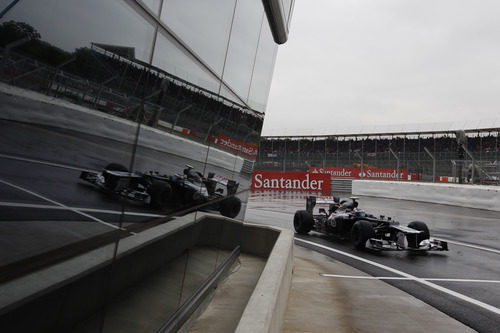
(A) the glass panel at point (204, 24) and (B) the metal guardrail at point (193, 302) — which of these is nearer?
(A) the glass panel at point (204, 24)

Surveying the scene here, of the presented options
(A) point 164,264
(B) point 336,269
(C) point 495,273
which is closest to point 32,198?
(A) point 164,264

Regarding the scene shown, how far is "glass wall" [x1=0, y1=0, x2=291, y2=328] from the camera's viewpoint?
1.06 metres

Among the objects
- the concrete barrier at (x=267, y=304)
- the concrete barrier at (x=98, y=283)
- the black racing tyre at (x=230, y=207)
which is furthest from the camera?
the black racing tyre at (x=230, y=207)

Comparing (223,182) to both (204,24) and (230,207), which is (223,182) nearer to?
(230,207)

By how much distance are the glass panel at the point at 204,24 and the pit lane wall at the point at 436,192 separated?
824 inches

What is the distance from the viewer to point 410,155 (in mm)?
28656

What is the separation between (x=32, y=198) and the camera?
1177mm

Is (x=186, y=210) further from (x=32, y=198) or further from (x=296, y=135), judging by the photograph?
(x=296, y=135)

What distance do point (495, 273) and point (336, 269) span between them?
9.51 feet

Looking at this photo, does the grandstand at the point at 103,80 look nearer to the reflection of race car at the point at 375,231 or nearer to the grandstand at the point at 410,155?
the reflection of race car at the point at 375,231

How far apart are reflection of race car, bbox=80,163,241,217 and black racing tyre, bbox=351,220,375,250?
5236 millimetres

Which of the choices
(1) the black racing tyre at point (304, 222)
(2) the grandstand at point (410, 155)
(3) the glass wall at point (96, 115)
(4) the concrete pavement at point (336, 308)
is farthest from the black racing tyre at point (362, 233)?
(2) the grandstand at point (410, 155)

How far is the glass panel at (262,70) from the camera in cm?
568

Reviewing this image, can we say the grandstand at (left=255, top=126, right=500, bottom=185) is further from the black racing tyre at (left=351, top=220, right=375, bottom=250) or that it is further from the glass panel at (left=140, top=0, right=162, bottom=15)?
the glass panel at (left=140, top=0, right=162, bottom=15)
